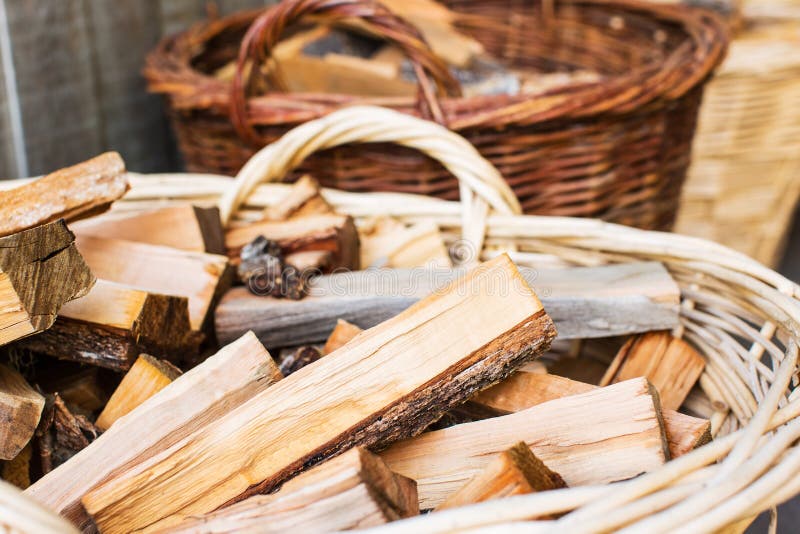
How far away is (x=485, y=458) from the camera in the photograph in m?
0.68

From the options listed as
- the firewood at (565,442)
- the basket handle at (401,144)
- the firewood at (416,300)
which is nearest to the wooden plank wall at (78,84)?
the basket handle at (401,144)

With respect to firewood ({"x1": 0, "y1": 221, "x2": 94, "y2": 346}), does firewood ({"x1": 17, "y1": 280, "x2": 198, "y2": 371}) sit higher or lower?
lower

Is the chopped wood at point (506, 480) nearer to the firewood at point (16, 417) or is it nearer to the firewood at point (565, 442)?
the firewood at point (565, 442)

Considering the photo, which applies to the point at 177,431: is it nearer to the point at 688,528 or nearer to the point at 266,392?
the point at 266,392

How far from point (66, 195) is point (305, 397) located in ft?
1.14

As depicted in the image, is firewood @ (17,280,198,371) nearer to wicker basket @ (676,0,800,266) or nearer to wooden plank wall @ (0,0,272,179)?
wooden plank wall @ (0,0,272,179)

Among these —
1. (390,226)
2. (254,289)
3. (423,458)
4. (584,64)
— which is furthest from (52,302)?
(584,64)

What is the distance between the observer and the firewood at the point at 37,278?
0.63 meters

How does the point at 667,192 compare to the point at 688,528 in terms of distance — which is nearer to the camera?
the point at 688,528

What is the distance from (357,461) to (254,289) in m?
0.41

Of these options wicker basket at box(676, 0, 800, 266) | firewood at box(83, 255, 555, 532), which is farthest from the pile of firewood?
wicker basket at box(676, 0, 800, 266)

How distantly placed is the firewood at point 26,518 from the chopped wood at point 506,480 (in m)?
0.28

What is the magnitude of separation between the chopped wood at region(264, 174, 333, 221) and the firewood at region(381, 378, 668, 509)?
0.40 meters

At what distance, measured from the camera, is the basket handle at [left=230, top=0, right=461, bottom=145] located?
39.8 inches
